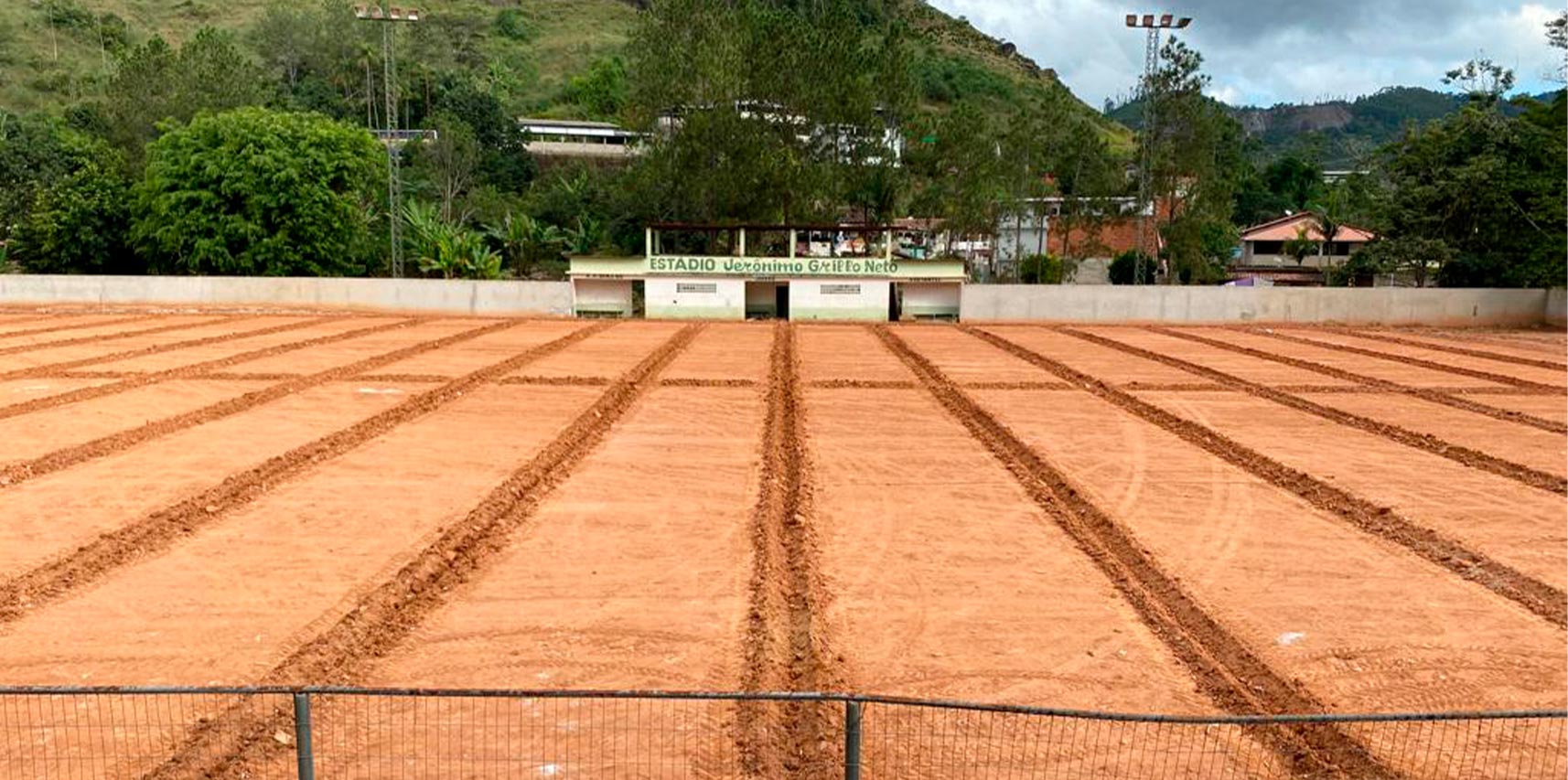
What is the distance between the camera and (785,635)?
7.18 meters

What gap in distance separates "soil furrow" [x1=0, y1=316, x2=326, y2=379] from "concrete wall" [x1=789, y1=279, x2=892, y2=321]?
16.5 m

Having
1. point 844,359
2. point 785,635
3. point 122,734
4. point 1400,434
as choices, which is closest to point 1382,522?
point 1400,434

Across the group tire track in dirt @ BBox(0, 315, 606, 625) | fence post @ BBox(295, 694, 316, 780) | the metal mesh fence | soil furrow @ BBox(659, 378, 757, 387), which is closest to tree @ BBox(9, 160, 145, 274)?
soil furrow @ BBox(659, 378, 757, 387)

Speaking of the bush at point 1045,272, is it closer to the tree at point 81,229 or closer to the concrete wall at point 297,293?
the concrete wall at point 297,293

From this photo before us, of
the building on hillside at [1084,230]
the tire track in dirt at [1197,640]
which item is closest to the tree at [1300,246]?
the building on hillside at [1084,230]

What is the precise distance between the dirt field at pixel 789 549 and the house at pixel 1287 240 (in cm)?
5349

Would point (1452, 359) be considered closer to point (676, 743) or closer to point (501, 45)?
point (676, 743)

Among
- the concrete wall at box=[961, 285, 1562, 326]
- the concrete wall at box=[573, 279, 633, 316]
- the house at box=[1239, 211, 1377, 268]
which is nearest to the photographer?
the concrete wall at box=[961, 285, 1562, 326]

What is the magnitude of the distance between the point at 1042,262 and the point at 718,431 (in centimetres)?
4587

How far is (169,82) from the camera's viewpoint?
172ft

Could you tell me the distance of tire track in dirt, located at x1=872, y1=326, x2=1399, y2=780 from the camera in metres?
5.52

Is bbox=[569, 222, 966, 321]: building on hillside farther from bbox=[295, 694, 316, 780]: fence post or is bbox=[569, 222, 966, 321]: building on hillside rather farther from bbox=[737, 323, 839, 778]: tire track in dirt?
bbox=[295, 694, 316, 780]: fence post

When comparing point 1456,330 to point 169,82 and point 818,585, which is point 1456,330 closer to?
point 818,585

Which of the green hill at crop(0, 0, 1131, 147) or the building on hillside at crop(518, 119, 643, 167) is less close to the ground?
the green hill at crop(0, 0, 1131, 147)
